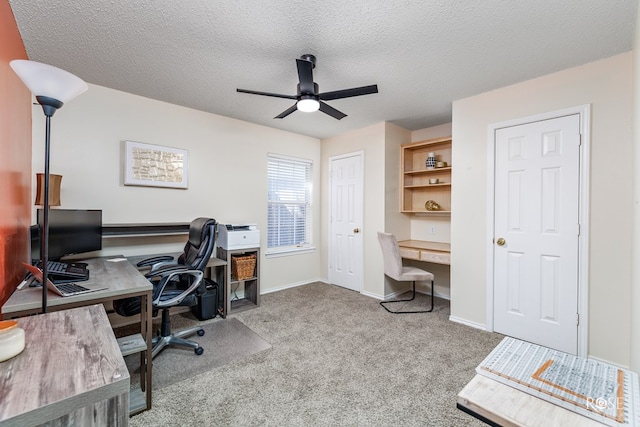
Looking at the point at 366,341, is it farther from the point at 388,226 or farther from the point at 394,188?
the point at 394,188

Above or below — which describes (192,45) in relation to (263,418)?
above

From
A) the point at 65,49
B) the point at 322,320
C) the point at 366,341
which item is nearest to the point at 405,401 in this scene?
the point at 366,341

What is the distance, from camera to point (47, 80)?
48.4 inches

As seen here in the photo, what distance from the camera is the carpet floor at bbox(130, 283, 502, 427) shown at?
1698 millimetres

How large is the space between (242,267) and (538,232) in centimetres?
316

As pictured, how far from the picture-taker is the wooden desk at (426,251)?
11.1 feet

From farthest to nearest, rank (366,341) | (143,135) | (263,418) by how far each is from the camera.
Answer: (143,135)
(366,341)
(263,418)

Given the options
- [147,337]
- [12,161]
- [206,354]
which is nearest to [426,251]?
[206,354]

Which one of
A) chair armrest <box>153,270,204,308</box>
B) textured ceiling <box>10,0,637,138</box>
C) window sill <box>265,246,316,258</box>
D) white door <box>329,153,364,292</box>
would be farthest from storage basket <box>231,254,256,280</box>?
textured ceiling <box>10,0,637,138</box>

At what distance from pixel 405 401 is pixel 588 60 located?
302 centimetres

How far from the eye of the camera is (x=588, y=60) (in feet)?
7.49

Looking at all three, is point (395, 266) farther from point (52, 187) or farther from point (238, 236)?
point (52, 187)

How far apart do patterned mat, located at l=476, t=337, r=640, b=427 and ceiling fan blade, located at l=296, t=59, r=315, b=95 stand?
198cm

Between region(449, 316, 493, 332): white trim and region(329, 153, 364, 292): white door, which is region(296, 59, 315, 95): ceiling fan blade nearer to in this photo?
region(329, 153, 364, 292): white door
